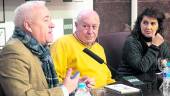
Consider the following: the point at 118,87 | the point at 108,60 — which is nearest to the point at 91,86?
the point at 118,87

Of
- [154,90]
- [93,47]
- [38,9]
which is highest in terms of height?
[38,9]

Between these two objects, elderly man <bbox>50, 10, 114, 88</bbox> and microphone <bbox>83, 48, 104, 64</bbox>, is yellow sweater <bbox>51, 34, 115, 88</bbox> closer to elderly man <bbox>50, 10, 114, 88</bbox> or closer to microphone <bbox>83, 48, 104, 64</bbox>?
elderly man <bbox>50, 10, 114, 88</bbox>

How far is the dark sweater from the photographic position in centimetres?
258

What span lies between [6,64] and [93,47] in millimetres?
1068

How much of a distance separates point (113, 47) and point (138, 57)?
376 millimetres

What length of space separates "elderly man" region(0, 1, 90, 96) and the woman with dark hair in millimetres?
986

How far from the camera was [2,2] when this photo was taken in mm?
2898

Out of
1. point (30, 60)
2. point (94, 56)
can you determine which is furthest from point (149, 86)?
point (30, 60)

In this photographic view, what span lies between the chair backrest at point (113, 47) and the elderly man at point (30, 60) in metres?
1.09

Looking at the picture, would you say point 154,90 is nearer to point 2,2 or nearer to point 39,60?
point 39,60

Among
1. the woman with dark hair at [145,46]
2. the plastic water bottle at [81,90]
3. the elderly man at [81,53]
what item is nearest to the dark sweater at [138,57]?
the woman with dark hair at [145,46]

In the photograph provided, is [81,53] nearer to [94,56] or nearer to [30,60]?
[94,56]

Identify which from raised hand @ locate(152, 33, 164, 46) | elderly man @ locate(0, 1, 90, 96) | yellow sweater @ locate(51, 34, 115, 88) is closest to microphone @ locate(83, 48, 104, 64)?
yellow sweater @ locate(51, 34, 115, 88)

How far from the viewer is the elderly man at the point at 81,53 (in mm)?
2340
